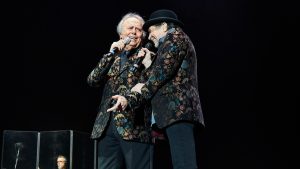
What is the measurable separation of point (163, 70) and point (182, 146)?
0.94 feet

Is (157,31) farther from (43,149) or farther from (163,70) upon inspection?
(43,149)

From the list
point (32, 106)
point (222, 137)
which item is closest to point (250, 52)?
point (222, 137)

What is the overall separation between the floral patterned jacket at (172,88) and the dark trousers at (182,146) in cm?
3

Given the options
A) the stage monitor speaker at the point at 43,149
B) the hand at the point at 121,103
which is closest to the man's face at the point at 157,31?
the hand at the point at 121,103

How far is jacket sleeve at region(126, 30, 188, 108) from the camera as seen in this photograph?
5.20ft

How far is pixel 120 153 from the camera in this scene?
5.99ft

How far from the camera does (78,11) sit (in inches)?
145

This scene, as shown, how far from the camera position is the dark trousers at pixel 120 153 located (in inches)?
69.4

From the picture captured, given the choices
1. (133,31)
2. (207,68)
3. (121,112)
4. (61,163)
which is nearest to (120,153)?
(121,112)

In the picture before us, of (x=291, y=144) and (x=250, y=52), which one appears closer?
(x=291, y=144)

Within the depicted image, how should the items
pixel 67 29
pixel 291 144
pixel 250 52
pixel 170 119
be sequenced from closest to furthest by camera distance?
pixel 170 119, pixel 291 144, pixel 250 52, pixel 67 29

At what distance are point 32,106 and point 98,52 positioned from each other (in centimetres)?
72

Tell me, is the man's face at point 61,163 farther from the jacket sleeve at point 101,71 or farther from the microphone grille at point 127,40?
the microphone grille at point 127,40

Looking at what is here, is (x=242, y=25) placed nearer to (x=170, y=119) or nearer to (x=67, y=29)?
(x=67, y=29)
